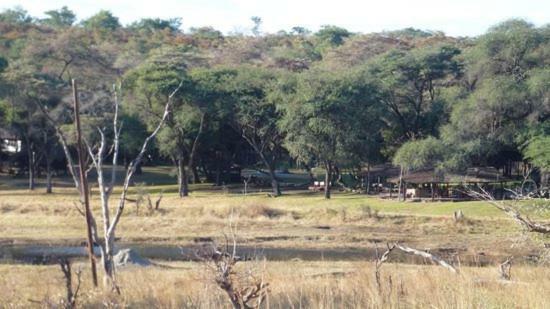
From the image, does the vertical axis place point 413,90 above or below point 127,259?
above

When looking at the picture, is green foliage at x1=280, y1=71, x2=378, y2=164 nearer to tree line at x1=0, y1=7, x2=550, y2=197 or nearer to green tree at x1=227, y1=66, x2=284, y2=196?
tree line at x1=0, y1=7, x2=550, y2=197

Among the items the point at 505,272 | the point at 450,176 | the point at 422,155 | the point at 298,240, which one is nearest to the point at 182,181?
the point at 422,155

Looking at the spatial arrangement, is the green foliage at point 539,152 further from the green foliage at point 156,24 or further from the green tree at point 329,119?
the green foliage at point 156,24

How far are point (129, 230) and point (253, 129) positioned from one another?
28.0 meters

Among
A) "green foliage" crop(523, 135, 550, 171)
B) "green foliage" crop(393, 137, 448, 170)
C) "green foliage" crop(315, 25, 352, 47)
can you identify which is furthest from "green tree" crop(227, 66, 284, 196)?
"green foliage" crop(315, 25, 352, 47)

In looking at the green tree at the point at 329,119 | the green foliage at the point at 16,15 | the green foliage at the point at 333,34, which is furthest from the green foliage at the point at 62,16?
the green tree at the point at 329,119

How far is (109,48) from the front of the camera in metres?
110

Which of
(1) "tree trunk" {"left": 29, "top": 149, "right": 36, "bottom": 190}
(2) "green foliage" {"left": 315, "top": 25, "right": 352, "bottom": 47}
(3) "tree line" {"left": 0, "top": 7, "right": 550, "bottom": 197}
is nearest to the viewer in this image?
(3) "tree line" {"left": 0, "top": 7, "right": 550, "bottom": 197}

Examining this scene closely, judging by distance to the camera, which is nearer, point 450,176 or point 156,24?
point 450,176

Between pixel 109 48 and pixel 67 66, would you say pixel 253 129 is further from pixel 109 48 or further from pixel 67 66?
pixel 109 48

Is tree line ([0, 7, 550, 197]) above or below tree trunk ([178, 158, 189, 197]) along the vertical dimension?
above

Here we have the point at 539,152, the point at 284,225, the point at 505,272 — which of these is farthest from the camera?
the point at 539,152

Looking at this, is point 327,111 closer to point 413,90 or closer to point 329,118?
point 329,118

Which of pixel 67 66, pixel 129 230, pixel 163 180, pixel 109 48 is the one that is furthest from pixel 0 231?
pixel 109 48
